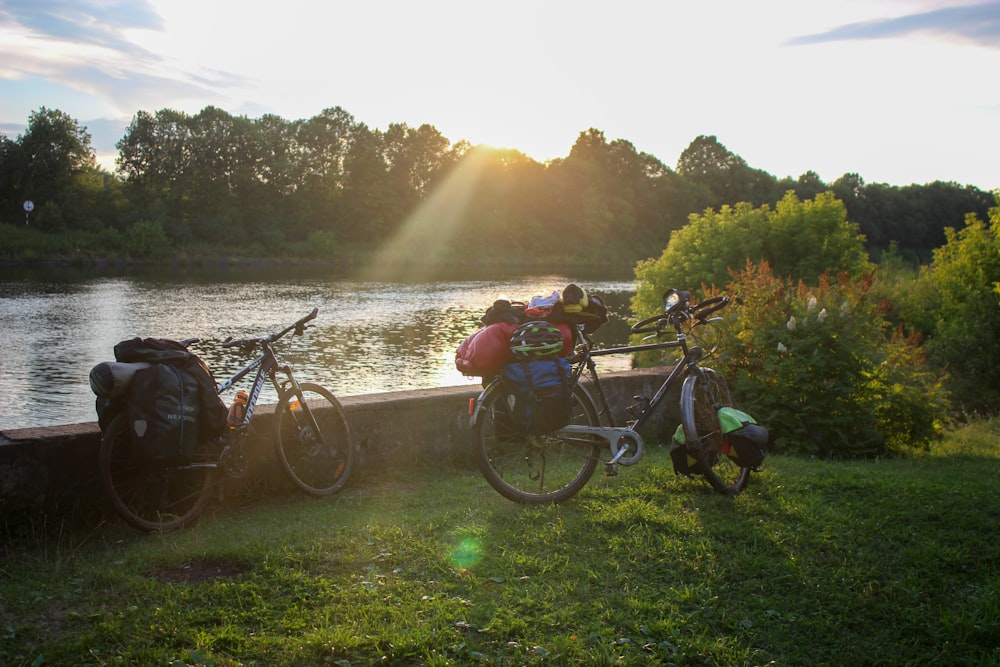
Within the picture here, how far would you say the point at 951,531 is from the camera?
14.5 ft

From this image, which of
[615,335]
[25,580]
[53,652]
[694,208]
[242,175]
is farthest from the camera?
[694,208]

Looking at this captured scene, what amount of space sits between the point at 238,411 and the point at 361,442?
1.04 meters

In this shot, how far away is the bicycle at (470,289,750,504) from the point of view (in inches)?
190

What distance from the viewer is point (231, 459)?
4812 mm

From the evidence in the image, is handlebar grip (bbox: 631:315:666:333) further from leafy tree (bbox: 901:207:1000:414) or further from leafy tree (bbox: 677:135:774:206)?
leafy tree (bbox: 677:135:774:206)

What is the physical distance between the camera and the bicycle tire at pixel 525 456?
4768 millimetres

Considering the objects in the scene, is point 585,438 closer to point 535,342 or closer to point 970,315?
point 535,342

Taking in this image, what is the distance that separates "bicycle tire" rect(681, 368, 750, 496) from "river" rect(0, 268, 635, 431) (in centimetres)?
617

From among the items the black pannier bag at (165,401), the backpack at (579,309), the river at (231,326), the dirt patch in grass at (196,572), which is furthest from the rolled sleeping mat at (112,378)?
the river at (231,326)

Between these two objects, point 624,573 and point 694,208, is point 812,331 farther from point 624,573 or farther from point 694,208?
point 694,208

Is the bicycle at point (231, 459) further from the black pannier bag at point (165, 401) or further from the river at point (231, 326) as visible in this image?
the river at point (231, 326)

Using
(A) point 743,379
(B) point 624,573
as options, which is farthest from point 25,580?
(A) point 743,379

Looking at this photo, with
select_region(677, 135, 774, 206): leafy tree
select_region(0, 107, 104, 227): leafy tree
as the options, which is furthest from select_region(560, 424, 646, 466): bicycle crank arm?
select_region(677, 135, 774, 206): leafy tree

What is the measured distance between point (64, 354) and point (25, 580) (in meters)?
18.0
